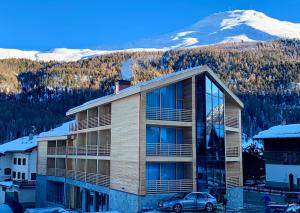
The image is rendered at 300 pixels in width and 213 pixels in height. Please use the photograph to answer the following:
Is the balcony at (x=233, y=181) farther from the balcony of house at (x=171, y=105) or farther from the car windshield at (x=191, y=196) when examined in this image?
the balcony of house at (x=171, y=105)

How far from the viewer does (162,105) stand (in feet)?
94.8

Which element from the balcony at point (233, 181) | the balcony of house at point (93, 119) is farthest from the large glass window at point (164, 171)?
the balcony of house at point (93, 119)

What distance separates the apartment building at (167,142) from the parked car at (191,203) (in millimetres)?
1388

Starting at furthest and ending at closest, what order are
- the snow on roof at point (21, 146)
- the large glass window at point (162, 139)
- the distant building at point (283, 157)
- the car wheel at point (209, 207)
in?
the snow on roof at point (21, 146) → the distant building at point (283, 157) → the large glass window at point (162, 139) → the car wheel at point (209, 207)

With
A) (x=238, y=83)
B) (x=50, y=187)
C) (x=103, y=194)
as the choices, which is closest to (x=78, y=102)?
(x=238, y=83)

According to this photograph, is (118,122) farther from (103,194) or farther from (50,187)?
(50,187)

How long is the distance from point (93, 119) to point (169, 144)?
1099 centimetres

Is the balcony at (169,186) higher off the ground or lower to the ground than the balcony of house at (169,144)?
lower

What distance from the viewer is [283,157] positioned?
45625mm

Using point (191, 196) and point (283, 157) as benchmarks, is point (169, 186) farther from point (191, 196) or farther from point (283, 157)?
point (283, 157)

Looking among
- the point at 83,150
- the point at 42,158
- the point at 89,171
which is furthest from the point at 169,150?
the point at 42,158

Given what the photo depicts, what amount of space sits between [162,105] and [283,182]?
76.7 ft

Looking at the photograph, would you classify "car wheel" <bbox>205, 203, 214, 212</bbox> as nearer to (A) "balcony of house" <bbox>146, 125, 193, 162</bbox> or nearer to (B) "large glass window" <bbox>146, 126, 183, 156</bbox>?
(A) "balcony of house" <bbox>146, 125, 193, 162</bbox>

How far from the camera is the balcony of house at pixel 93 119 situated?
1341 inches
